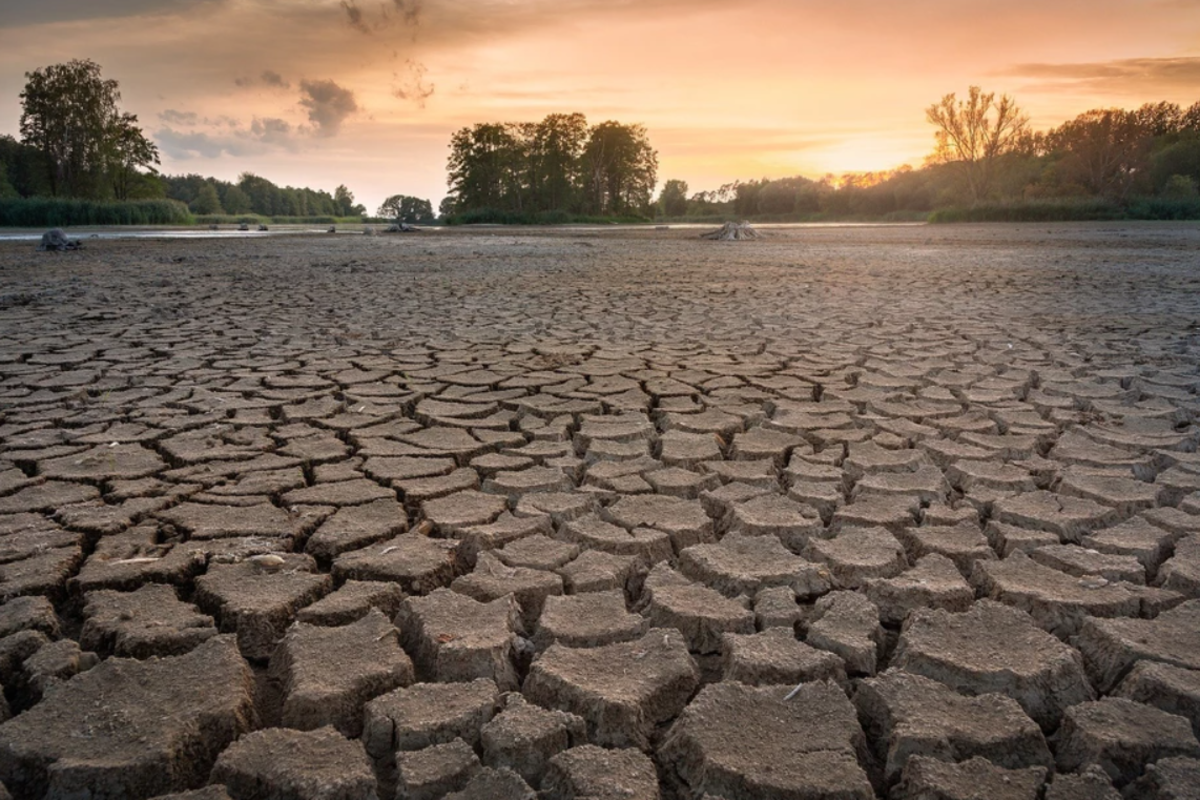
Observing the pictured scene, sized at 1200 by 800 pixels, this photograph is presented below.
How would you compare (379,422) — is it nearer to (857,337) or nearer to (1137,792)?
(1137,792)

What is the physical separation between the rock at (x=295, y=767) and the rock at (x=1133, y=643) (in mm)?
1319

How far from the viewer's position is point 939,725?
1312 mm

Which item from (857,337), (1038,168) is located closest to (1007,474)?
(857,337)

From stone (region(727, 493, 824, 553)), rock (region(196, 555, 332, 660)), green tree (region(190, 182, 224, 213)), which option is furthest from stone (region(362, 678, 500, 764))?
green tree (region(190, 182, 224, 213))

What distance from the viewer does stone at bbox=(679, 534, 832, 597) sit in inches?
71.7

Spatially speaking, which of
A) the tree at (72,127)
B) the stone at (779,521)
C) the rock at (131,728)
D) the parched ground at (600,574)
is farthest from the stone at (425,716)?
the tree at (72,127)

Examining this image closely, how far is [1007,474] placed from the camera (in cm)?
250

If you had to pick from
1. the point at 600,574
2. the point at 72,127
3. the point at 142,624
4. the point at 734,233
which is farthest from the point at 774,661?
the point at 72,127

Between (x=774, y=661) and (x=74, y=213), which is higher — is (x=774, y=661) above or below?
below

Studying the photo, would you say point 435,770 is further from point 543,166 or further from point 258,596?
point 543,166

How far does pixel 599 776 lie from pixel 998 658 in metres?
0.81

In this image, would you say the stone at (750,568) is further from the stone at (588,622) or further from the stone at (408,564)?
the stone at (408,564)

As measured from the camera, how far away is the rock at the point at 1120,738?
124 centimetres

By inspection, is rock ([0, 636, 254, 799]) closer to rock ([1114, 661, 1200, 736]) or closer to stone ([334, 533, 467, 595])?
stone ([334, 533, 467, 595])
